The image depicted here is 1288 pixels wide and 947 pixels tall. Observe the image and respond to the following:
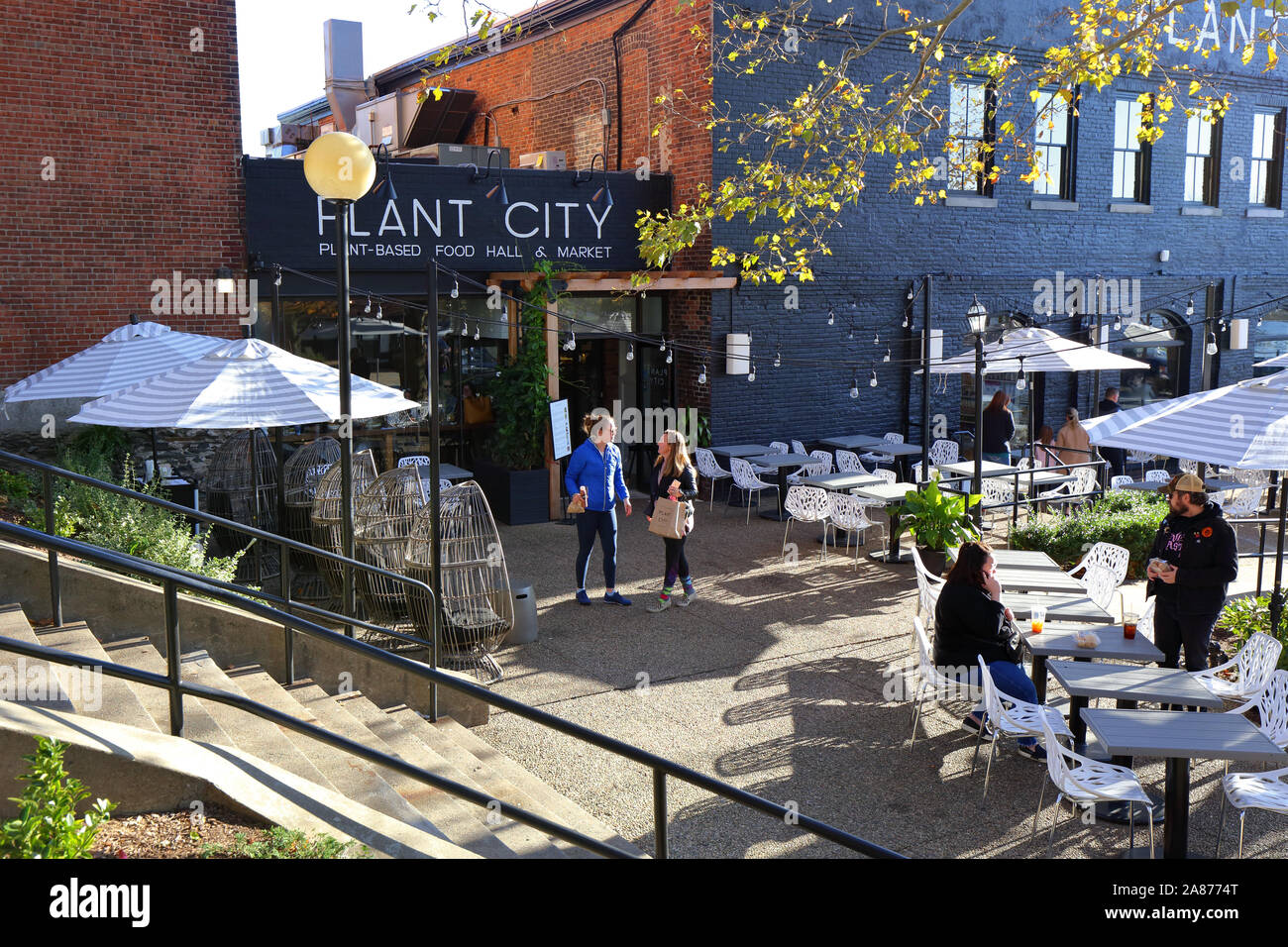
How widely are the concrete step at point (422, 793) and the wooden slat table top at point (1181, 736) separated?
3.27 m

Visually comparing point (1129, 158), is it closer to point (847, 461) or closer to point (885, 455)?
point (885, 455)

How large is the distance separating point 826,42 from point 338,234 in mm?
11518

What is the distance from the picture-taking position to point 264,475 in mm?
12461

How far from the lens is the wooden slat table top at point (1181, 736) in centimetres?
583

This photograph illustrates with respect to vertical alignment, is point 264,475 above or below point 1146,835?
above

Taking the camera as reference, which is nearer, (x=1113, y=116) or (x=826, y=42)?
(x=826, y=42)

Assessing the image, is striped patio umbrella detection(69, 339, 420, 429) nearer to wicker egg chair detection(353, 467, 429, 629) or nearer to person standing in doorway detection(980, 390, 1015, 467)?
wicker egg chair detection(353, 467, 429, 629)

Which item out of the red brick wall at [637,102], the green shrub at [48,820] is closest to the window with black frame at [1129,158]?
the red brick wall at [637,102]

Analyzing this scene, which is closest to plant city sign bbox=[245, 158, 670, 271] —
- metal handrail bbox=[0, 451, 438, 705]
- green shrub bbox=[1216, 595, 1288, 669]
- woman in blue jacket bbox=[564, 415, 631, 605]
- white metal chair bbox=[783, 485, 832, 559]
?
woman in blue jacket bbox=[564, 415, 631, 605]

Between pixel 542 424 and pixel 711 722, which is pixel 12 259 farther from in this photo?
pixel 711 722

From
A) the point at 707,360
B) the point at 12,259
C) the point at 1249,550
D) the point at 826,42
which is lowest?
the point at 1249,550

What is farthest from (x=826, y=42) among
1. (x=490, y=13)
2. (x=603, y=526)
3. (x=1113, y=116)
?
(x=603, y=526)

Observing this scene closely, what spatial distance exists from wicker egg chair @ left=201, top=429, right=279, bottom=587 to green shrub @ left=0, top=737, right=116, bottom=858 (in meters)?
7.68

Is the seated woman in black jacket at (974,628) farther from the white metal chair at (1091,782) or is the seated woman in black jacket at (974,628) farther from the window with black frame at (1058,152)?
the window with black frame at (1058,152)
